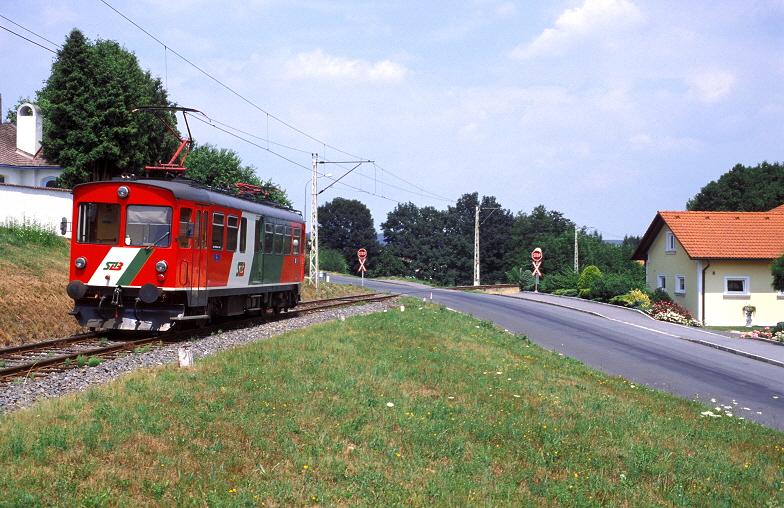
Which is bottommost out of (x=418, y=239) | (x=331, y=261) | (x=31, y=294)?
(x=31, y=294)

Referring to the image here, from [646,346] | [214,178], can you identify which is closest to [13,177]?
[214,178]

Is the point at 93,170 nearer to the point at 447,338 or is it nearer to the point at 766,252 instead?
the point at 447,338

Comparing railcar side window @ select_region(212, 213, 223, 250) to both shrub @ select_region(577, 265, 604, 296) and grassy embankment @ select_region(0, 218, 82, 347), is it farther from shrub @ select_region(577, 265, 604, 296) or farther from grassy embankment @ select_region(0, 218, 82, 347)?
shrub @ select_region(577, 265, 604, 296)

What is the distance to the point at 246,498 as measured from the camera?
18.3ft

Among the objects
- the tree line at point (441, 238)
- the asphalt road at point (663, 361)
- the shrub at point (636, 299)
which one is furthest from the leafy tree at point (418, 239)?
the asphalt road at point (663, 361)

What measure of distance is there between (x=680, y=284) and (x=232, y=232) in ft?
82.1

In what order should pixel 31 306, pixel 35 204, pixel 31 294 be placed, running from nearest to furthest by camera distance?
pixel 31 306 → pixel 31 294 → pixel 35 204

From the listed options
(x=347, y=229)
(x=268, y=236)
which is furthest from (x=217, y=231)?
(x=347, y=229)

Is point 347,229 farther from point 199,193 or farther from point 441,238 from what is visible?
point 199,193

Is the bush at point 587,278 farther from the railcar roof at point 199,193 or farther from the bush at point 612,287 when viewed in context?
the railcar roof at point 199,193

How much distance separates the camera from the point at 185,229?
50.4ft

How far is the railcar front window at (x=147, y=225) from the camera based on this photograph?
15.1 metres

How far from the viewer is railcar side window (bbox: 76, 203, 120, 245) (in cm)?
1520

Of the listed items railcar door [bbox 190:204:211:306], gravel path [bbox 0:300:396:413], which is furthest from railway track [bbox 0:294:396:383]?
railcar door [bbox 190:204:211:306]
